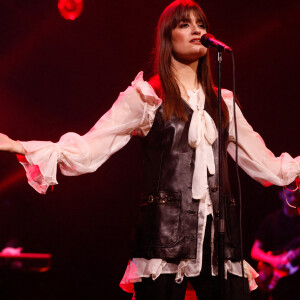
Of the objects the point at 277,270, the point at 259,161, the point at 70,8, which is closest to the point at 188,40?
the point at 259,161

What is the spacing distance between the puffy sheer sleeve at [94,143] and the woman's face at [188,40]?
271 millimetres

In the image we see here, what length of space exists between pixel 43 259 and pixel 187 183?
2472 mm

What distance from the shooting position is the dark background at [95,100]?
14.4 ft

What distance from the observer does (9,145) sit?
1751mm

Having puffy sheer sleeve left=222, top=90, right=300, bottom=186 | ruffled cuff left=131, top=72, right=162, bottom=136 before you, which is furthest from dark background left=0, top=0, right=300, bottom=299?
ruffled cuff left=131, top=72, right=162, bottom=136

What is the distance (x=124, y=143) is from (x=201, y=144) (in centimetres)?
36

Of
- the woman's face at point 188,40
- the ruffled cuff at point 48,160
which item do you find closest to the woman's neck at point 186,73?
the woman's face at point 188,40

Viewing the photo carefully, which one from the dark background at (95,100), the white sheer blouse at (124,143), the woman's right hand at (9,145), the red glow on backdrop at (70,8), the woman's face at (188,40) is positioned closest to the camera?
the woman's right hand at (9,145)

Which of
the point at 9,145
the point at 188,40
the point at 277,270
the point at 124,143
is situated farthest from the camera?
the point at 277,270

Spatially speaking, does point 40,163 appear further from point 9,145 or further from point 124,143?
point 124,143

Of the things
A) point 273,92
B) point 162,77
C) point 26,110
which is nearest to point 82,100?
point 26,110

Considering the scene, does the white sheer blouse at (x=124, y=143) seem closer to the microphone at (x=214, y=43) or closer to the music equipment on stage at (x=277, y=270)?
the microphone at (x=214, y=43)

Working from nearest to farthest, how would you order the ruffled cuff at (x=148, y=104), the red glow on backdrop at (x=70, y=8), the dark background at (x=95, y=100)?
1. the ruffled cuff at (x=148, y=104)
2. the red glow on backdrop at (x=70, y=8)
3. the dark background at (x=95, y=100)

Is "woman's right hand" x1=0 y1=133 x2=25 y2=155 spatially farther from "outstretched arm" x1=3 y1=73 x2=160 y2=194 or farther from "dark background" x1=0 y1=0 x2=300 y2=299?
"dark background" x1=0 y1=0 x2=300 y2=299
